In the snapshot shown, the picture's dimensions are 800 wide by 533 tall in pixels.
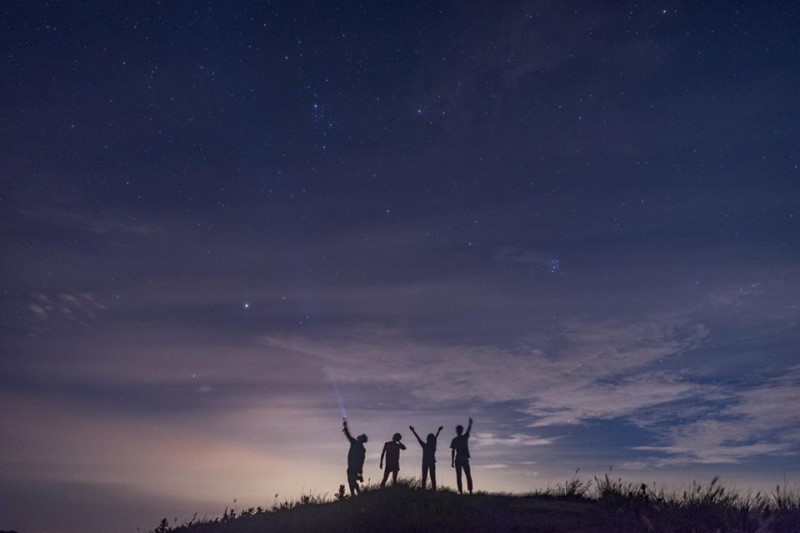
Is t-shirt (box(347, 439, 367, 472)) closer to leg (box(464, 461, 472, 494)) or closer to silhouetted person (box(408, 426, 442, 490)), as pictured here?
silhouetted person (box(408, 426, 442, 490))

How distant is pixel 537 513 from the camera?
15273mm

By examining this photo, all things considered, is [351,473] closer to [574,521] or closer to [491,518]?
[491,518]

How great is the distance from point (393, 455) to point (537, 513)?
655 centimetres

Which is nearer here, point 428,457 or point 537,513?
point 537,513

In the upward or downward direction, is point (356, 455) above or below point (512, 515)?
above

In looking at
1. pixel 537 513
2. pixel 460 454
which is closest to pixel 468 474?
pixel 460 454

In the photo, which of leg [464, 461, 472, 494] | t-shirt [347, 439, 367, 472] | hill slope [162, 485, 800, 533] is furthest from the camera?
t-shirt [347, 439, 367, 472]

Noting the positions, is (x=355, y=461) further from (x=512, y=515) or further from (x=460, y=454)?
(x=512, y=515)

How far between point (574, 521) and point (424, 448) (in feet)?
22.0

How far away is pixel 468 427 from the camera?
2028 cm

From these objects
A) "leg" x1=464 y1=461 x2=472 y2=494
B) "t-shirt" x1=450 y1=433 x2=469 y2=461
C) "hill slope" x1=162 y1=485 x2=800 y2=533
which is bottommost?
"hill slope" x1=162 y1=485 x2=800 y2=533

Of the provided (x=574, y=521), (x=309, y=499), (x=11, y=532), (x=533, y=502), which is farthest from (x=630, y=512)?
(x=11, y=532)

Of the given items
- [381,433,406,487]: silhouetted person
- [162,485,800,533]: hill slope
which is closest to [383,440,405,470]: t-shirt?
[381,433,406,487]: silhouetted person

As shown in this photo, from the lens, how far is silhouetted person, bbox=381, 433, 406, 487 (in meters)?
20.8
